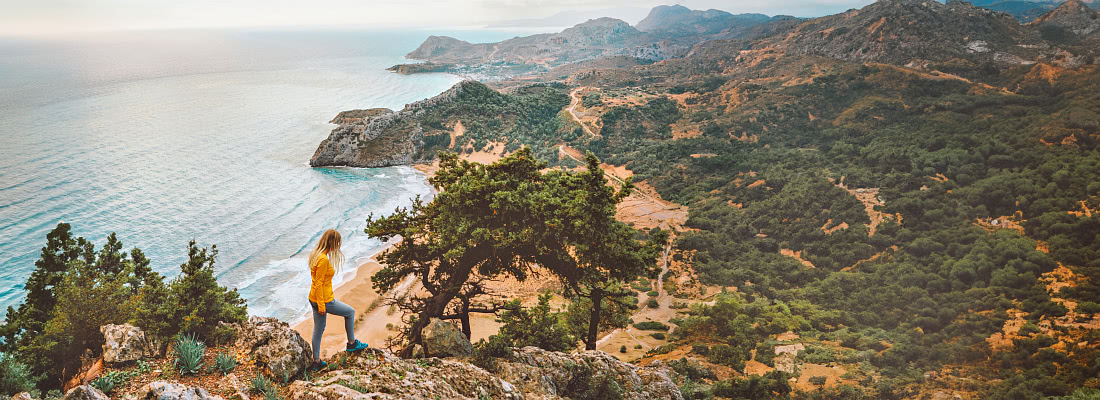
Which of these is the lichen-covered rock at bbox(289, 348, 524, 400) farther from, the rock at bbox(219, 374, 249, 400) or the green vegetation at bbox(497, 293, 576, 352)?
the green vegetation at bbox(497, 293, 576, 352)

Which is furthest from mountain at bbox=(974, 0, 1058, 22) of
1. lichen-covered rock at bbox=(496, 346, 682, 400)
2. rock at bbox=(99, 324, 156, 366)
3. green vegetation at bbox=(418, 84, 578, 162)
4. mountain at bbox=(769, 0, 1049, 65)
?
rock at bbox=(99, 324, 156, 366)

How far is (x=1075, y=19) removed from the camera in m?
60.0

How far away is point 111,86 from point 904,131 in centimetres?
13213

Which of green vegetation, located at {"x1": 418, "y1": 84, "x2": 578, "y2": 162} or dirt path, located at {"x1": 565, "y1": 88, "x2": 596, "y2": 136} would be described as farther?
dirt path, located at {"x1": 565, "y1": 88, "x2": 596, "y2": 136}

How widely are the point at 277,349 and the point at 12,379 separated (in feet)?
25.2

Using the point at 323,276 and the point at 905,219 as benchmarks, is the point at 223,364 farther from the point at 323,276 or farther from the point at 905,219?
the point at 905,219

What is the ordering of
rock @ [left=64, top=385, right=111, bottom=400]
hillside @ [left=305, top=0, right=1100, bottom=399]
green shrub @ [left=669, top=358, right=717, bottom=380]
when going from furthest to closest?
hillside @ [left=305, top=0, right=1100, bottom=399]
green shrub @ [left=669, top=358, right=717, bottom=380]
rock @ [left=64, top=385, right=111, bottom=400]

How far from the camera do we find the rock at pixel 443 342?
9867 mm

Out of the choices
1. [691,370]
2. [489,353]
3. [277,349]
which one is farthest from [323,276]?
[691,370]

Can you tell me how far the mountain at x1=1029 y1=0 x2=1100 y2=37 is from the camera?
5684cm

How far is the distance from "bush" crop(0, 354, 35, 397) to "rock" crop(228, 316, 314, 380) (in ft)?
19.6

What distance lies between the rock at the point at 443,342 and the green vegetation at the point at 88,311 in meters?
3.97

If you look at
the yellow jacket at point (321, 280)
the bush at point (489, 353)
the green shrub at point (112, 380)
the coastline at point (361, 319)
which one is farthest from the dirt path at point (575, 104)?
the green shrub at point (112, 380)

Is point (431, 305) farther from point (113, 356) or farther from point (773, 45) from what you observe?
point (773, 45)
